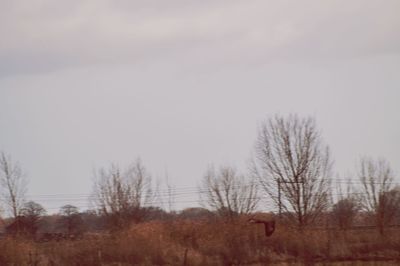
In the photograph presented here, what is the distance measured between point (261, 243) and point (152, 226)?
6.30m

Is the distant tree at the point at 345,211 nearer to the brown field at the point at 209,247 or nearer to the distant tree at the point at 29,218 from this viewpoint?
the brown field at the point at 209,247

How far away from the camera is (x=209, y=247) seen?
105ft

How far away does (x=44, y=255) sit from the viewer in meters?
30.2

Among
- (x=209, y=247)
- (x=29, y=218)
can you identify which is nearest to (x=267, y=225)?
(x=209, y=247)

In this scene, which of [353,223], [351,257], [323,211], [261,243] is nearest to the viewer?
[351,257]

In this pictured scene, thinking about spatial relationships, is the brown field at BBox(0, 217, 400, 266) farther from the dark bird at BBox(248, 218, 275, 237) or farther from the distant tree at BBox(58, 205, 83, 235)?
the distant tree at BBox(58, 205, 83, 235)

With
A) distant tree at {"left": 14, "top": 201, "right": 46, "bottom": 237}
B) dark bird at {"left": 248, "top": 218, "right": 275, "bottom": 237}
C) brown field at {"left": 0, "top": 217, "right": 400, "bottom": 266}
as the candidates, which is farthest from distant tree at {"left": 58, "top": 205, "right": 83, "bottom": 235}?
dark bird at {"left": 248, "top": 218, "right": 275, "bottom": 237}

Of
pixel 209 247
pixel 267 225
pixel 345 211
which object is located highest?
pixel 345 211

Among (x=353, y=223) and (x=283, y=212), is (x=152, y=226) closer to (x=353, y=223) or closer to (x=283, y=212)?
(x=283, y=212)

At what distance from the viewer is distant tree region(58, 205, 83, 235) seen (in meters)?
51.9

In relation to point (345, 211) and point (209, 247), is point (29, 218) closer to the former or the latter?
point (209, 247)

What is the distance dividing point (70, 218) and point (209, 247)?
23370mm

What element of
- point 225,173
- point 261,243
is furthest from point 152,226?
point 225,173

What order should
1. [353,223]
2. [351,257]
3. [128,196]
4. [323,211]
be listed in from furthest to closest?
[128,196] < [353,223] < [323,211] < [351,257]
